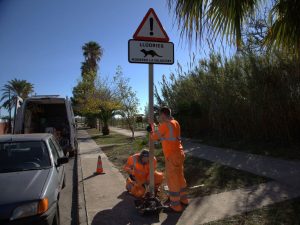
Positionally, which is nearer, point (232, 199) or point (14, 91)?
point (232, 199)

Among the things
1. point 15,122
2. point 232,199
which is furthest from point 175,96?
point 232,199

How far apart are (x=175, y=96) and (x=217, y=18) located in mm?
Answer: 16579

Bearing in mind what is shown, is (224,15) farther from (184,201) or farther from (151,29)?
(184,201)

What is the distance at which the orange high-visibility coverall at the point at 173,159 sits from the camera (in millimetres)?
5449

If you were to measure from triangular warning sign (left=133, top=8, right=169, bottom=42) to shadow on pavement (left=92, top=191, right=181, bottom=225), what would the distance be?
2.79 metres

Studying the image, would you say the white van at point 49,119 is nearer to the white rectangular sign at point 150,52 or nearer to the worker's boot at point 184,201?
the worker's boot at point 184,201

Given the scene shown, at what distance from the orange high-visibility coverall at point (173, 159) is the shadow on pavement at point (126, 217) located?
0.96 ft

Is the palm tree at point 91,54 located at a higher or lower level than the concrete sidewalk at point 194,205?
higher

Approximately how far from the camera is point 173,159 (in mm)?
5527

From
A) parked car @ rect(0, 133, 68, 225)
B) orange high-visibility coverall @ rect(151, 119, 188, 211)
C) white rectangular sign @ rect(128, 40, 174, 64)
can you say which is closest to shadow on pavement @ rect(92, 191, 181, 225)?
orange high-visibility coverall @ rect(151, 119, 188, 211)

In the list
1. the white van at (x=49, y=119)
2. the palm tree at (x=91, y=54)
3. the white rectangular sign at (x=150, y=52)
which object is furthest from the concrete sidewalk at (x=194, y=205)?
the palm tree at (x=91, y=54)

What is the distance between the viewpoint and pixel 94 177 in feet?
30.4

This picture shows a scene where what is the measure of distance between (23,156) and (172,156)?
8.34ft

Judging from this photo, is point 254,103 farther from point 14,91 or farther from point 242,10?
point 14,91
